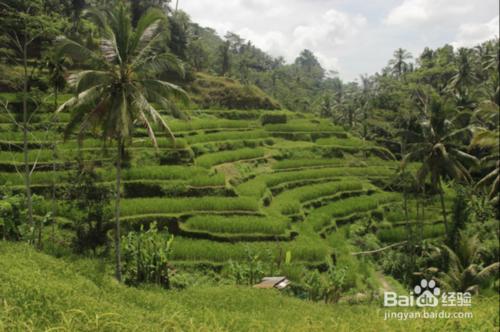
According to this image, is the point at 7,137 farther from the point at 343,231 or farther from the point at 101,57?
the point at 343,231

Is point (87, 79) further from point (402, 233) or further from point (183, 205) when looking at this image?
point (402, 233)

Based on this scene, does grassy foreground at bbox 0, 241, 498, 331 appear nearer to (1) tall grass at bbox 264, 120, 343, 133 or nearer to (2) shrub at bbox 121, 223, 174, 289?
(2) shrub at bbox 121, 223, 174, 289

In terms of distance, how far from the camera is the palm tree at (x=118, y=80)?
10086mm

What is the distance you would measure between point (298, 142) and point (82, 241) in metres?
19.4

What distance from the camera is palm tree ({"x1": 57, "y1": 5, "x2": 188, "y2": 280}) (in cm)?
1009

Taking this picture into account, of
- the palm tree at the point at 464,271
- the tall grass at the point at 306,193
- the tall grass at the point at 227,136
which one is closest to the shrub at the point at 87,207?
the tall grass at the point at 306,193

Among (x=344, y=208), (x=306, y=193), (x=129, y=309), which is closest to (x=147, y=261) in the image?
(x=129, y=309)

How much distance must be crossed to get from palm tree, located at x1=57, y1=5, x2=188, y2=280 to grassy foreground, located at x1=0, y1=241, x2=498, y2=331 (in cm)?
298

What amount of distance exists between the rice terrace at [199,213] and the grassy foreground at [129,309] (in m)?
0.04

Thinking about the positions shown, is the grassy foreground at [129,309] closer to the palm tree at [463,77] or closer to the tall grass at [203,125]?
the tall grass at [203,125]

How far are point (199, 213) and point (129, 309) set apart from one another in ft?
32.1

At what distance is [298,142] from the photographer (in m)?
30.2

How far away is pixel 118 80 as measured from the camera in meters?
10.4

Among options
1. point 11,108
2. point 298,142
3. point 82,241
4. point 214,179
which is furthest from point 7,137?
point 298,142
